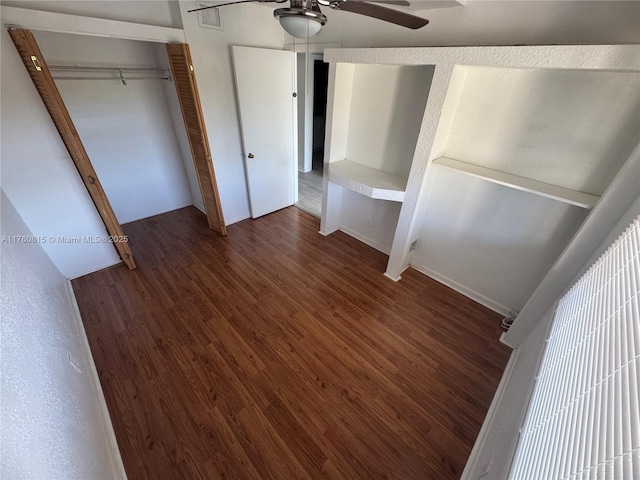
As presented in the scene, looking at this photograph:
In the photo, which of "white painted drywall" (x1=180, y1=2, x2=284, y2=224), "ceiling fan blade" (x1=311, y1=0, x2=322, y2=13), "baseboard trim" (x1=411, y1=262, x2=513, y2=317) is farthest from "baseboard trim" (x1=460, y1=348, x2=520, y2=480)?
"white painted drywall" (x1=180, y1=2, x2=284, y2=224)

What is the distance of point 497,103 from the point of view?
197 cm

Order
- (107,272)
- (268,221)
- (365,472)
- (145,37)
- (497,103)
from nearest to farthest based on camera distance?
(365,472) → (497,103) → (145,37) → (107,272) → (268,221)

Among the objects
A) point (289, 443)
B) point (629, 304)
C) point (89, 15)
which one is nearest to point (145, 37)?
point (89, 15)

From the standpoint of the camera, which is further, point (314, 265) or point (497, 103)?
point (314, 265)

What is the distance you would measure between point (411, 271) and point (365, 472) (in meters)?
1.92

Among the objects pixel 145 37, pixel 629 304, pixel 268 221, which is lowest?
pixel 268 221

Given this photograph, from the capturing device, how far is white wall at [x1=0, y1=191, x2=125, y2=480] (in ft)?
2.46

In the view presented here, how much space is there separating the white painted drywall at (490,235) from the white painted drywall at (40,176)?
10.5 feet

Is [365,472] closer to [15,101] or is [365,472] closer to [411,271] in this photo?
[411,271]

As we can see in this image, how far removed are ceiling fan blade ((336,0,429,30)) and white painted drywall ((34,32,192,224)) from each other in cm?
308

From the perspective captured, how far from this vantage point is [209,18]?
8.38 ft

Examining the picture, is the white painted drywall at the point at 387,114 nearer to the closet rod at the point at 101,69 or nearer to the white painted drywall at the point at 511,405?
the white painted drywall at the point at 511,405

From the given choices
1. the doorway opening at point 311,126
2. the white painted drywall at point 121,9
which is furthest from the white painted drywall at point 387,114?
the white painted drywall at point 121,9

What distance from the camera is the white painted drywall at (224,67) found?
2.62 metres
